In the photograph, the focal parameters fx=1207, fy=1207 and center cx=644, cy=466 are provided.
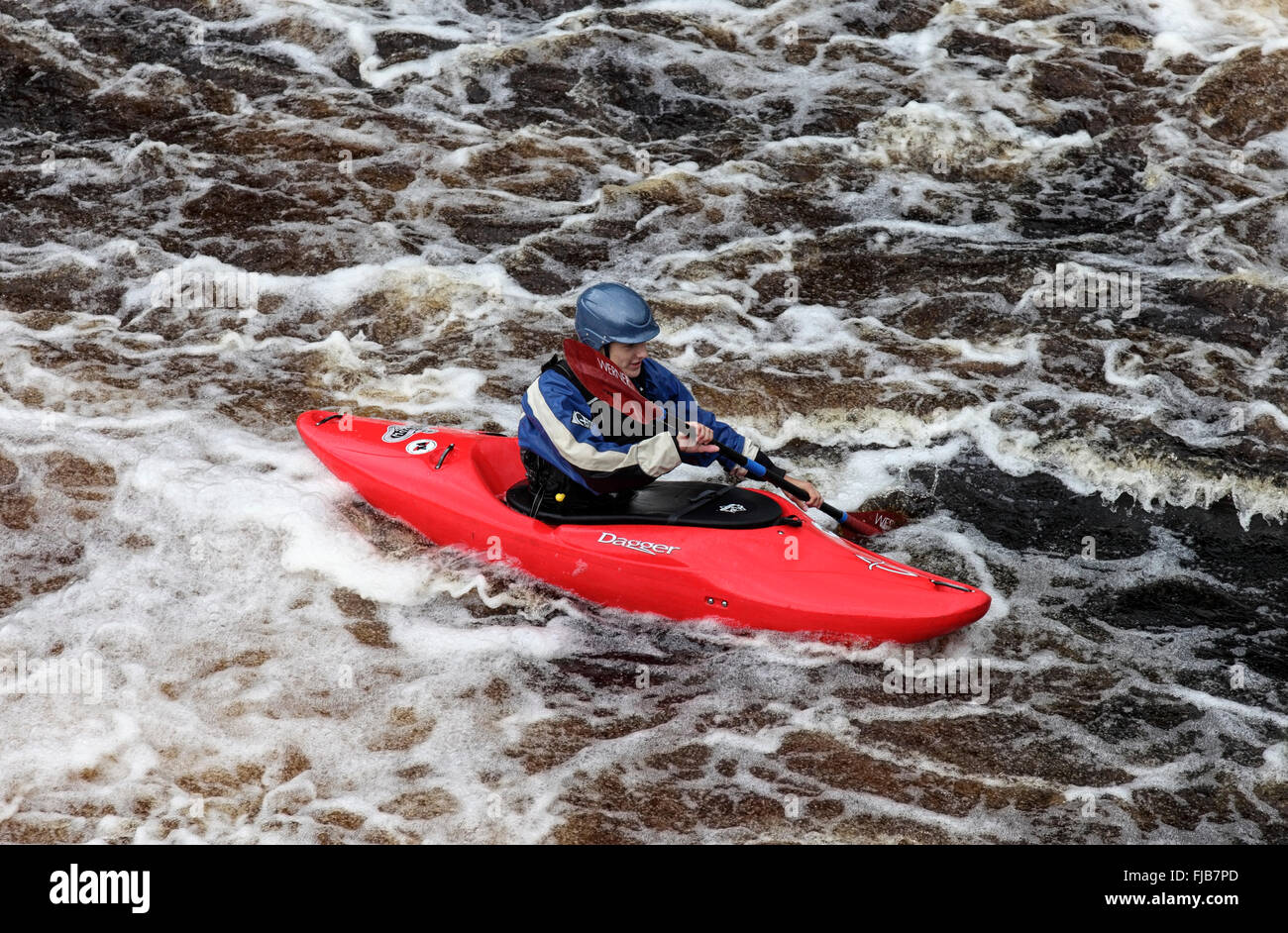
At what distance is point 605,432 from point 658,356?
221 centimetres

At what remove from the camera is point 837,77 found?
968cm

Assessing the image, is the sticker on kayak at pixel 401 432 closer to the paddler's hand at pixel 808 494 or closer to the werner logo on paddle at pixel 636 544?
the werner logo on paddle at pixel 636 544

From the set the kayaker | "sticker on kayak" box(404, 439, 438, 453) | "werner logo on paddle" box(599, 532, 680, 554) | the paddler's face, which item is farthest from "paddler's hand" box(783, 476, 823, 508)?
"sticker on kayak" box(404, 439, 438, 453)

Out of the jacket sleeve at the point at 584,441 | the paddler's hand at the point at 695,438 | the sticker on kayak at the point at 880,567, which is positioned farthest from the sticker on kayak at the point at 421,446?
the sticker on kayak at the point at 880,567

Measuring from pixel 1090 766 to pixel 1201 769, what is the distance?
0.40m

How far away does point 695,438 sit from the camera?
4766 millimetres

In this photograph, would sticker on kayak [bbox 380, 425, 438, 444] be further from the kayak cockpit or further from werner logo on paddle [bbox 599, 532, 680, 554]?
werner logo on paddle [bbox 599, 532, 680, 554]

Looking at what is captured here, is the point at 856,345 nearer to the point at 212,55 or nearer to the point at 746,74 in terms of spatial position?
the point at 746,74

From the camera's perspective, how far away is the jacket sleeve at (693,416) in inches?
196

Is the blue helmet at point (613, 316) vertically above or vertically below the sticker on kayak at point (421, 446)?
above

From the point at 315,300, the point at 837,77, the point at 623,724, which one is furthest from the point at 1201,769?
the point at 837,77

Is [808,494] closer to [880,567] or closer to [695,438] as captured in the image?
[880,567]

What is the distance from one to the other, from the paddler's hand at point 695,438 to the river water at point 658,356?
0.79 metres

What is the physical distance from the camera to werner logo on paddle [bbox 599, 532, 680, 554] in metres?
4.87
